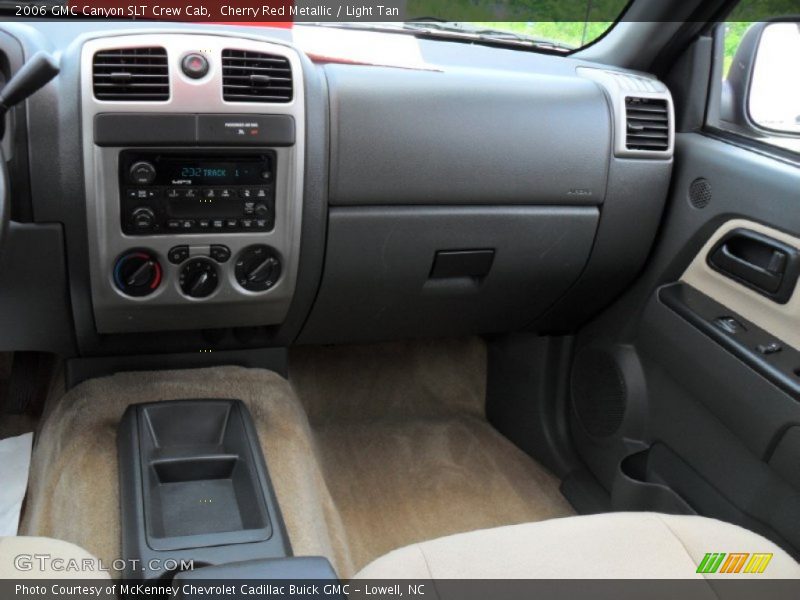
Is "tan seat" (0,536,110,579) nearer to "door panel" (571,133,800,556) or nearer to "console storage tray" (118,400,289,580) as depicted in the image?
"console storage tray" (118,400,289,580)

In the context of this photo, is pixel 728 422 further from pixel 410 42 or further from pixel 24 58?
pixel 24 58

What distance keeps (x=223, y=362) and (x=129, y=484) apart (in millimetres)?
455

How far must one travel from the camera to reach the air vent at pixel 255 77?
146cm

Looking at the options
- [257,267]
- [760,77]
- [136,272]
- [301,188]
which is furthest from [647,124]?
[136,272]

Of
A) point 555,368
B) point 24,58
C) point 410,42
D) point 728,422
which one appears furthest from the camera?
point 555,368

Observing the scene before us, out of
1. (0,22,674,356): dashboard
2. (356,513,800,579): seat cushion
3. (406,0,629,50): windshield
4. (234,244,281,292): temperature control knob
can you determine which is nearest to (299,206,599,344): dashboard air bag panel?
(0,22,674,356): dashboard

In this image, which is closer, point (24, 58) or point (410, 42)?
point (24, 58)

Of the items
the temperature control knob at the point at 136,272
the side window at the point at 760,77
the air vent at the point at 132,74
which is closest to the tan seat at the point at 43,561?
the temperature control knob at the point at 136,272

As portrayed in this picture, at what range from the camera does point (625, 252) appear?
186 cm

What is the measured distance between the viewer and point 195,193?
59.2 inches

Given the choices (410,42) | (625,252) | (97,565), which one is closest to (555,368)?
(625,252)

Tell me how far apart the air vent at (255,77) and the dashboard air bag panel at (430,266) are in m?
0.26

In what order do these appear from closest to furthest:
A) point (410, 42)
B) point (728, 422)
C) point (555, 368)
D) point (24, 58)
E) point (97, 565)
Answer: point (97, 565) < point (24, 58) < point (728, 422) < point (410, 42) < point (555, 368)

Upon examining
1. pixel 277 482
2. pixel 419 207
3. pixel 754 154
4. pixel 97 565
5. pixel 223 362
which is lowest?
pixel 277 482
